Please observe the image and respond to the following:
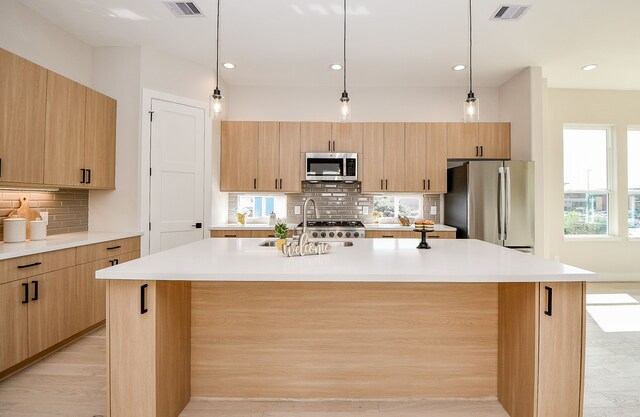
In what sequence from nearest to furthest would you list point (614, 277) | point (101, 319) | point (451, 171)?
point (101, 319), point (451, 171), point (614, 277)

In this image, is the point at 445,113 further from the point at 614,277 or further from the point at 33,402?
the point at 33,402

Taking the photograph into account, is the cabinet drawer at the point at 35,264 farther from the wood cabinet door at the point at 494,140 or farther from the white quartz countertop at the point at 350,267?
the wood cabinet door at the point at 494,140

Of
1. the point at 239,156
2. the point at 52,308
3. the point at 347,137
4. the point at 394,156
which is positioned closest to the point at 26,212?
the point at 52,308

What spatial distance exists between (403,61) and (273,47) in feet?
5.13

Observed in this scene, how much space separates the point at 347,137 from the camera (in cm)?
473

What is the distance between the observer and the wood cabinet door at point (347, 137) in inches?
186

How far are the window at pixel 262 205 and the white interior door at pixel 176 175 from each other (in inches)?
34.9

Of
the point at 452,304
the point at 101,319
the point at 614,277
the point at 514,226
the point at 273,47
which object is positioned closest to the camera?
the point at 452,304

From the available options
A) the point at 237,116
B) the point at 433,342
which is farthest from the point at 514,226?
the point at 237,116

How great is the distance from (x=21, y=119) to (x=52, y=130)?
0.29 meters

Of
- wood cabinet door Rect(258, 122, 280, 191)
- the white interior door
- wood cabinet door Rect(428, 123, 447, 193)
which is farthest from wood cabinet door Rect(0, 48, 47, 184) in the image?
wood cabinet door Rect(428, 123, 447, 193)

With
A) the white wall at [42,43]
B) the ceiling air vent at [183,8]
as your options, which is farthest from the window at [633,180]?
the white wall at [42,43]

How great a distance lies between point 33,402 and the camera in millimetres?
2111

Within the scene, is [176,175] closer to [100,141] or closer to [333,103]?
[100,141]
